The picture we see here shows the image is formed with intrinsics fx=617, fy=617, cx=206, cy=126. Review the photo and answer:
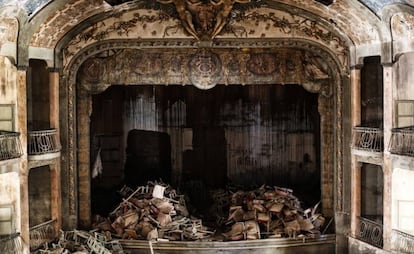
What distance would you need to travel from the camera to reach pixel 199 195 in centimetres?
1838

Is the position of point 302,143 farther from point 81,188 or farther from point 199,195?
point 81,188

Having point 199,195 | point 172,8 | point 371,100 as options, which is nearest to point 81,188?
point 199,195

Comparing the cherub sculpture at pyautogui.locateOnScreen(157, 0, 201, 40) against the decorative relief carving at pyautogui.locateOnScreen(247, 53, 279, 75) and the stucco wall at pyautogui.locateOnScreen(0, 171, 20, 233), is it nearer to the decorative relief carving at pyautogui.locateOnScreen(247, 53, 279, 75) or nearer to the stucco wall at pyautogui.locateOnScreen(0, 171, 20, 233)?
the decorative relief carving at pyautogui.locateOnScreen(247, 53, 279, 75)

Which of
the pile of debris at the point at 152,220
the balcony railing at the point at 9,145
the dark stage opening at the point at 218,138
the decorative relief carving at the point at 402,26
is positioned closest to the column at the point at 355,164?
the decorative relief carving at the point at 402,26

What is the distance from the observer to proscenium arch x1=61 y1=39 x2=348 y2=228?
15.1 metres

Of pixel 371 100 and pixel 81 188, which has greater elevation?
pixel 371 100

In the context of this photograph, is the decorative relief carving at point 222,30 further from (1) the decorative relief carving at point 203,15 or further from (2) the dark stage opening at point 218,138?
(2) the dark stage opening at point 218,138

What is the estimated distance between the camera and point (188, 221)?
15.7 m

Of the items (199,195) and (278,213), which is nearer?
(278,213)

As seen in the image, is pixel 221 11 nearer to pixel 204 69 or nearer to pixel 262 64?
pixel 204 69

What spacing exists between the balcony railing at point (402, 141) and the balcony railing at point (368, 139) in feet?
2.01

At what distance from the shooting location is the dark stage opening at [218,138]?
18203mm

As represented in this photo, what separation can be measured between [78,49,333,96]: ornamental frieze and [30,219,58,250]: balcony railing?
3.59 m

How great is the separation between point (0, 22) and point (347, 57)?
26.8 feet
